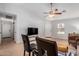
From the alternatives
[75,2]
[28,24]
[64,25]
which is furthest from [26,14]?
[75,2]

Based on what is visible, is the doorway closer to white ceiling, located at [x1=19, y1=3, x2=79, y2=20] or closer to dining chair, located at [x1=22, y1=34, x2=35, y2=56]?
dining chair, located at [x1=22, y1=34, x2=35, y2=56]

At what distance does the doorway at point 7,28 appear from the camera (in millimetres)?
1854

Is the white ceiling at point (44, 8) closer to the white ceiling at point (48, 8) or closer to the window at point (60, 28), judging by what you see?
the white ceiling at point (48, 8)

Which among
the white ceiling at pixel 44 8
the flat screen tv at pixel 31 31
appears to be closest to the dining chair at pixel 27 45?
the flat screen tv at pixel 31 31

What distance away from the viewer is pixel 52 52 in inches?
61.7

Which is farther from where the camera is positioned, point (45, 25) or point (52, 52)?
point (45, 25)

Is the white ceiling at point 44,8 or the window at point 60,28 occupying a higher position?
the white ceiling at point 44,8

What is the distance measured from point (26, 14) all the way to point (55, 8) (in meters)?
0.44

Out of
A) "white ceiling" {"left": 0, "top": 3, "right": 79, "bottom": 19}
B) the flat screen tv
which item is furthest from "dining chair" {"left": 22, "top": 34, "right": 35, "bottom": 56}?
"white ceiling" {"left": 0, "top": 3, "right": 79, "bottom": 19}

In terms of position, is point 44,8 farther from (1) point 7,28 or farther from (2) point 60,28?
(1) point 7,28

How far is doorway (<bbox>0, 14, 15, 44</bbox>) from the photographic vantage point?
1854mm

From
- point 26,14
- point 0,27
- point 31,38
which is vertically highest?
point 26,14

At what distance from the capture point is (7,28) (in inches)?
73.7

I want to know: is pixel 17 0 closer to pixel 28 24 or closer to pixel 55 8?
pixel 28 24
